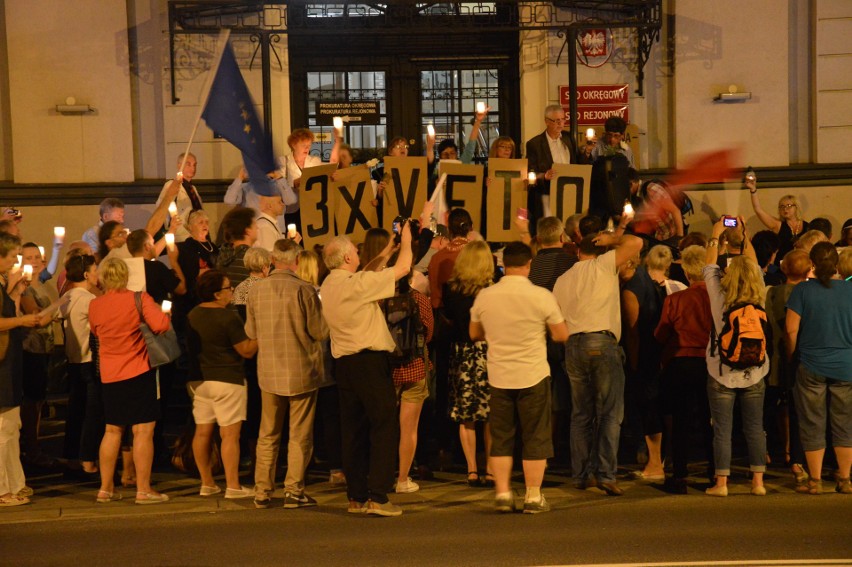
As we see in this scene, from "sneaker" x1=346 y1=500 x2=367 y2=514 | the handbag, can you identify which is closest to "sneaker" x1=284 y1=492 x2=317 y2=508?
"sneaker" x1=346 y1=500 x2=367 y2=514

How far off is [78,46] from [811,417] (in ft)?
34.1

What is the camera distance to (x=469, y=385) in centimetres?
1024

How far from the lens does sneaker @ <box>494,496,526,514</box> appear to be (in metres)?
9.20

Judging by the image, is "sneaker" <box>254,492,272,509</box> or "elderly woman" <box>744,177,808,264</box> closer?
"sneaker" <box>254,492,272,509</box>

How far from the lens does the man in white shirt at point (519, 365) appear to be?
9031 millimetres

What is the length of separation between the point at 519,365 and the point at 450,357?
143 cm

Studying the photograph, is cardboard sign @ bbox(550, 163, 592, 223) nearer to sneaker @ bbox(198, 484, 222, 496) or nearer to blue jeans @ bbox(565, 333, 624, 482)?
blue jeans @ bbox(565, 333, 624, 482)

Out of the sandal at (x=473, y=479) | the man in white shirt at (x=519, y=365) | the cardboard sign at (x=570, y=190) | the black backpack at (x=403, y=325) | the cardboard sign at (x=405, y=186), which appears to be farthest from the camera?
the cardboard sign at (x=570, y=190)

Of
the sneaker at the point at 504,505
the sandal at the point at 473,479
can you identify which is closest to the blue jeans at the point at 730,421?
the sneaker at the point at 504,505

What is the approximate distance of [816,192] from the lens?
16.3 m

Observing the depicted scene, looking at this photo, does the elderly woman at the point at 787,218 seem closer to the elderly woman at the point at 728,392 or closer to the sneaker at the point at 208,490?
the elderly woman at the point at 728,392

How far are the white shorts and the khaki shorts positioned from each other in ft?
4.08

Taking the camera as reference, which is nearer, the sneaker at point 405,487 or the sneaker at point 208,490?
the sneaker at point 405,487

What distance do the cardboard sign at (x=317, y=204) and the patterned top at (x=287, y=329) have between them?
318 cm
